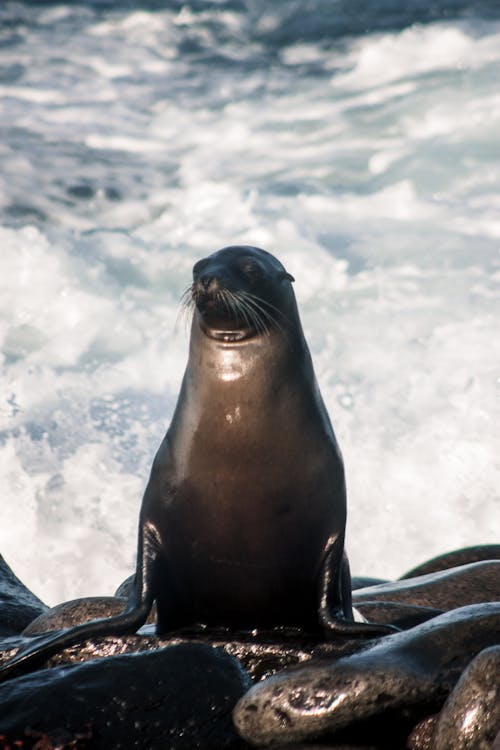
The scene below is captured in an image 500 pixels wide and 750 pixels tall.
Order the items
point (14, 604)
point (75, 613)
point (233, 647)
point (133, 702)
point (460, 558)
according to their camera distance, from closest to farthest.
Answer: point (133, 702) < point (233, 647) < point (75, 613) < point (14, 604) < point (460, 558)

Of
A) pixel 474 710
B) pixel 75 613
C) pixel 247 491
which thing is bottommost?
pixel 75 613

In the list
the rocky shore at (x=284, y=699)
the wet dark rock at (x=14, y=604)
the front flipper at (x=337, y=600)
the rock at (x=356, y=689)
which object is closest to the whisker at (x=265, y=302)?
the front flipper at (x=337, y=600)

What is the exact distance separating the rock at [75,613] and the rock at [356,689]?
353 cm

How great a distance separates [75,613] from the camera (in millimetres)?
7574

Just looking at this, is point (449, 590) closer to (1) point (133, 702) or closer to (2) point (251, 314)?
(2) point (251, 314)

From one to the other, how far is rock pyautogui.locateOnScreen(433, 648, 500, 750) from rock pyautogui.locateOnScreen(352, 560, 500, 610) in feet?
12.5

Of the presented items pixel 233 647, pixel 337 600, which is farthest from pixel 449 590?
pixel 233 647

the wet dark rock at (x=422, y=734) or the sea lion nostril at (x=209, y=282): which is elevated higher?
the sea lion nostril at (x=209, y=282)

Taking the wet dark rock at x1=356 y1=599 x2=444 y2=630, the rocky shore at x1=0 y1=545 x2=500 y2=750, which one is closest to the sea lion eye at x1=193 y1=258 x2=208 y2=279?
the rocky shore at x1=0 y1=545 x2=500 y2=750

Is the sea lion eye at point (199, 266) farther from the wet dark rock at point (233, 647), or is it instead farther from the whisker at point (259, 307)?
the wet dark rock at point (233, 647)

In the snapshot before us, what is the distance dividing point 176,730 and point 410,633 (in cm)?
130

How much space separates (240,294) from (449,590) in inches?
152

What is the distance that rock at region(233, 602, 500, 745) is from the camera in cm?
416

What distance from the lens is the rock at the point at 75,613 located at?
7.51m
